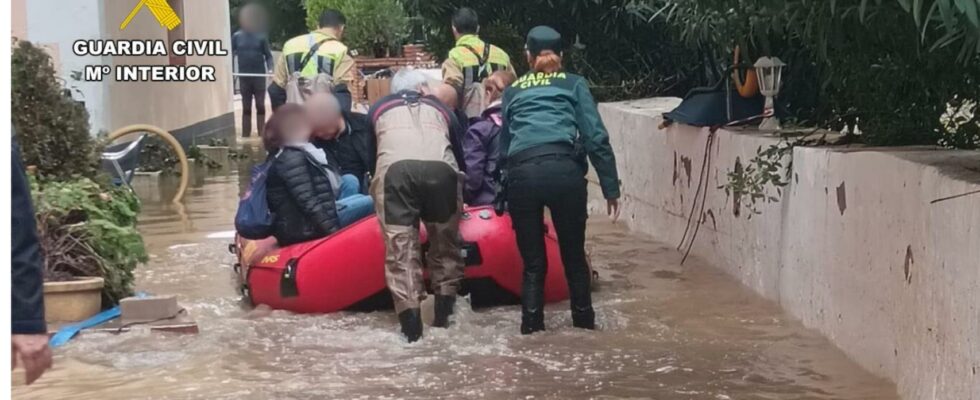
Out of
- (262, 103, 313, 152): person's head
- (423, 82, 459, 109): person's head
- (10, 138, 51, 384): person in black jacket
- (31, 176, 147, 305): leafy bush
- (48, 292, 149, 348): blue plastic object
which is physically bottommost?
(48, 292, 149, 348): blue plastic object

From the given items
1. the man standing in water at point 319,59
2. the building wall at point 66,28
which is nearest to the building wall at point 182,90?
the building wall at point 66,28

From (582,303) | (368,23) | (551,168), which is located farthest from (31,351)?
(368,23)

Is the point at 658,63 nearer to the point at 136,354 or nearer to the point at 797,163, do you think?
the point at 797,163

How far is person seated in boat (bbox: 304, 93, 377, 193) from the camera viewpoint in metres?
8.20

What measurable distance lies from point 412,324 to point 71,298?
1733 mm

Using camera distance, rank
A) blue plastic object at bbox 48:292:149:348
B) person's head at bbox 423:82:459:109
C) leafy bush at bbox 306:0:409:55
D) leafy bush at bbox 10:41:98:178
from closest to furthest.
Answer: blue plastic object at bbox 48:292:149:348
leafy bush at bbox 10:41:98:178
person's head at bbox 423:82:459:109
leafy bush at bbox 306:0:409:55

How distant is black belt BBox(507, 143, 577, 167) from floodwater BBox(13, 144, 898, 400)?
36.7 inches

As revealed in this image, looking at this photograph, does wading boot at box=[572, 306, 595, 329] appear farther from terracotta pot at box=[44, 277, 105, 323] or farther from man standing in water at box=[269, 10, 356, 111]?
man standing in water at box=[269, 10, 356, 111]

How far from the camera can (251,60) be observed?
20.9 metres

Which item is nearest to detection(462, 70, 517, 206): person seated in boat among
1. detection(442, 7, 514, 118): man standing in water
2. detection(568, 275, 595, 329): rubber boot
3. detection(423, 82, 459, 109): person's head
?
detection(423, 82, 459, 109): person's head

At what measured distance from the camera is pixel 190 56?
19812 mm

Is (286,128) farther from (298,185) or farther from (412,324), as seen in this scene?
(412,324)

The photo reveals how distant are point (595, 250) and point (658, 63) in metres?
4.37

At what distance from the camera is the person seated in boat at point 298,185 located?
25.1 feet
